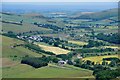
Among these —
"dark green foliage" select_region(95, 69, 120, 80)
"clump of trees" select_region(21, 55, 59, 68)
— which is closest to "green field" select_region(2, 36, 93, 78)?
"clump of trees" select_region(21, 55, 59, 68)

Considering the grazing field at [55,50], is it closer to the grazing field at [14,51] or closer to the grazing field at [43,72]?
the grazing field at [14,51]

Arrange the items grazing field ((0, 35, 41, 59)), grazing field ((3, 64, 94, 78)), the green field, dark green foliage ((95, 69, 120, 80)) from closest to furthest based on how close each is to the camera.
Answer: dark green foliage ((95, 69, 120, 80)) < grazing field ((3, 64, 94, 78)) < the green field < grazing field ((0, 35, 41, 59))

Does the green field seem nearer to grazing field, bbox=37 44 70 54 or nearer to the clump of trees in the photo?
the clump of trees

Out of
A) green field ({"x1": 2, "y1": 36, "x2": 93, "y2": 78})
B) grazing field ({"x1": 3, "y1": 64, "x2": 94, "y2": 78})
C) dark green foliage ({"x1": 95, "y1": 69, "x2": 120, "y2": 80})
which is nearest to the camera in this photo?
dark green foliage ({"x1": 95, "y1": 69, "x2": 120, "y2": 80})

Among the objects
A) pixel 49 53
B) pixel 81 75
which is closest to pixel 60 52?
pixel 49 53

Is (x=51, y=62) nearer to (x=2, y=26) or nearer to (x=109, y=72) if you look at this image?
(x=109, y=72)

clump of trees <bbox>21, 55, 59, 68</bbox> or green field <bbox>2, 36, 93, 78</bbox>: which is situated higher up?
clump of trees <bbox>21, 55, 59, 68</bbox>

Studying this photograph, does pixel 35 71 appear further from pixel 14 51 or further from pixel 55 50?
pixel 55 50

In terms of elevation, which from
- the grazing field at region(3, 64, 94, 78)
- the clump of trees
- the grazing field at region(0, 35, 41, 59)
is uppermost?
the grazing field at region(0, 35, 41, 59)

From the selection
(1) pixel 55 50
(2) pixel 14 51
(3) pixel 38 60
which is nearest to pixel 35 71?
(3) pixel 38 60

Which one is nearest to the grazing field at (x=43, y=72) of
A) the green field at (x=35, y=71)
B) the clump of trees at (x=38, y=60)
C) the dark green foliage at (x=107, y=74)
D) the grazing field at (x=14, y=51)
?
the green field at (x=35, y=71)
